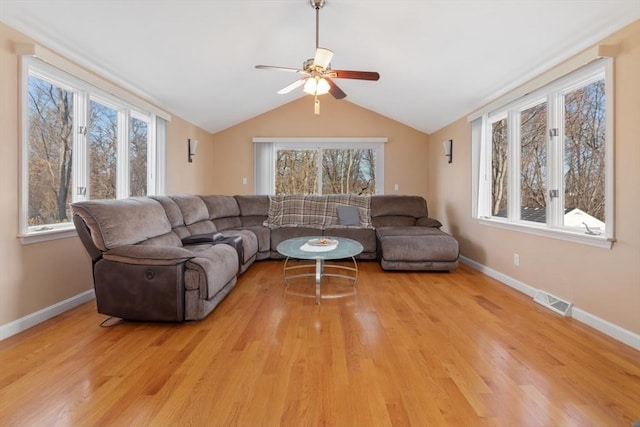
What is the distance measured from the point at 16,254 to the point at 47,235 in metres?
0.25

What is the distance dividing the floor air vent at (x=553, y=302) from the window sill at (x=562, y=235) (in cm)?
52

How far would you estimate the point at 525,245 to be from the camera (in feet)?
10.3

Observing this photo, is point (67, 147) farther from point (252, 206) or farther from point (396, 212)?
point (396, 212)

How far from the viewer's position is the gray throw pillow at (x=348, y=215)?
4.76 m

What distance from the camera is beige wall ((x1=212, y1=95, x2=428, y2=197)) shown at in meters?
5.87

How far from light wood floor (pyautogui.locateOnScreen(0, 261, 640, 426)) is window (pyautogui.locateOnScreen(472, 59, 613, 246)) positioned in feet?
2.85

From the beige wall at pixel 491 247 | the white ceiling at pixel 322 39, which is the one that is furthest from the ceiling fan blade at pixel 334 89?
the beige wall at pixel 491 247

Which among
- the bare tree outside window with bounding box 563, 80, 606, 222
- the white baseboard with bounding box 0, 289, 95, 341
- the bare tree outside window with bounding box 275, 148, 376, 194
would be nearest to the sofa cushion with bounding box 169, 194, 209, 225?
the white baseboard with bounding box 0, 289, 95, 341

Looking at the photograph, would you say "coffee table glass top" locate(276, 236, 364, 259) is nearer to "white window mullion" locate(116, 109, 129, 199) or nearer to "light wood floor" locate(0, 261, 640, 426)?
"light wood floor" locate(0, 261, 640, 426)

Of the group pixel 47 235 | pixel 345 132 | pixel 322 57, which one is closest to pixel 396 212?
pixel 345 132

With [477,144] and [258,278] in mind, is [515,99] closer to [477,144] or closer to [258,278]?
[477,144]

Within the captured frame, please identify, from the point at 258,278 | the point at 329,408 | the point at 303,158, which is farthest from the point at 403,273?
the point at 303,158

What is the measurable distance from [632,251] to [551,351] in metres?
0.86

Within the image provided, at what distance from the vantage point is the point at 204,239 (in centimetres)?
319
